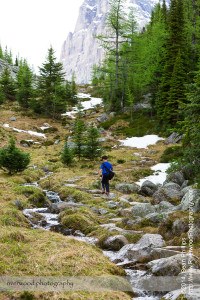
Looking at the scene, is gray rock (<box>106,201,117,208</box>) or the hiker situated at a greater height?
the hiker

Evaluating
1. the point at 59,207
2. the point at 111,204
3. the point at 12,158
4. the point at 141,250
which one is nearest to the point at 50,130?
the point at 12,158

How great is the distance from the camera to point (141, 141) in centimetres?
2800

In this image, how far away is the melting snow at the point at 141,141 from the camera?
88.4ft

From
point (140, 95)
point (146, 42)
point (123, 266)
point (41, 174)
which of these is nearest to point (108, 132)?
point (140, 95)

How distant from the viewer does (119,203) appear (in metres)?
10.8

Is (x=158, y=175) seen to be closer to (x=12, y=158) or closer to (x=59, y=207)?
(x=59, y=207)

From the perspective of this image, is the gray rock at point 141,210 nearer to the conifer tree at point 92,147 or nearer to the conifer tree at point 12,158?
the conifer tree at point 12,158

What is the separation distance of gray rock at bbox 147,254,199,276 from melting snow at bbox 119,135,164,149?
22000 millimetres

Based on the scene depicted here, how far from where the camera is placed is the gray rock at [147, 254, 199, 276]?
455 cm

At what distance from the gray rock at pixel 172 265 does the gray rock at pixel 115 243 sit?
1784 millimetres

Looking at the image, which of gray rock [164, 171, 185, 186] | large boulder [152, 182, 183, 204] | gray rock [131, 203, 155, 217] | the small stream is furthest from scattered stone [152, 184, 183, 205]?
the small stream

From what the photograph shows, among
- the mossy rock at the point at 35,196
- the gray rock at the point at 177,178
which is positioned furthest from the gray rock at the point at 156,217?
the gray rock at the point at 177,178

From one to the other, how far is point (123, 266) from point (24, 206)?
5.50m

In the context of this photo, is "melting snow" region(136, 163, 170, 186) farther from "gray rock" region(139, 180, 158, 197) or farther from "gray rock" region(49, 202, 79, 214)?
"gray rock" region(49, 202, 79, 214)
